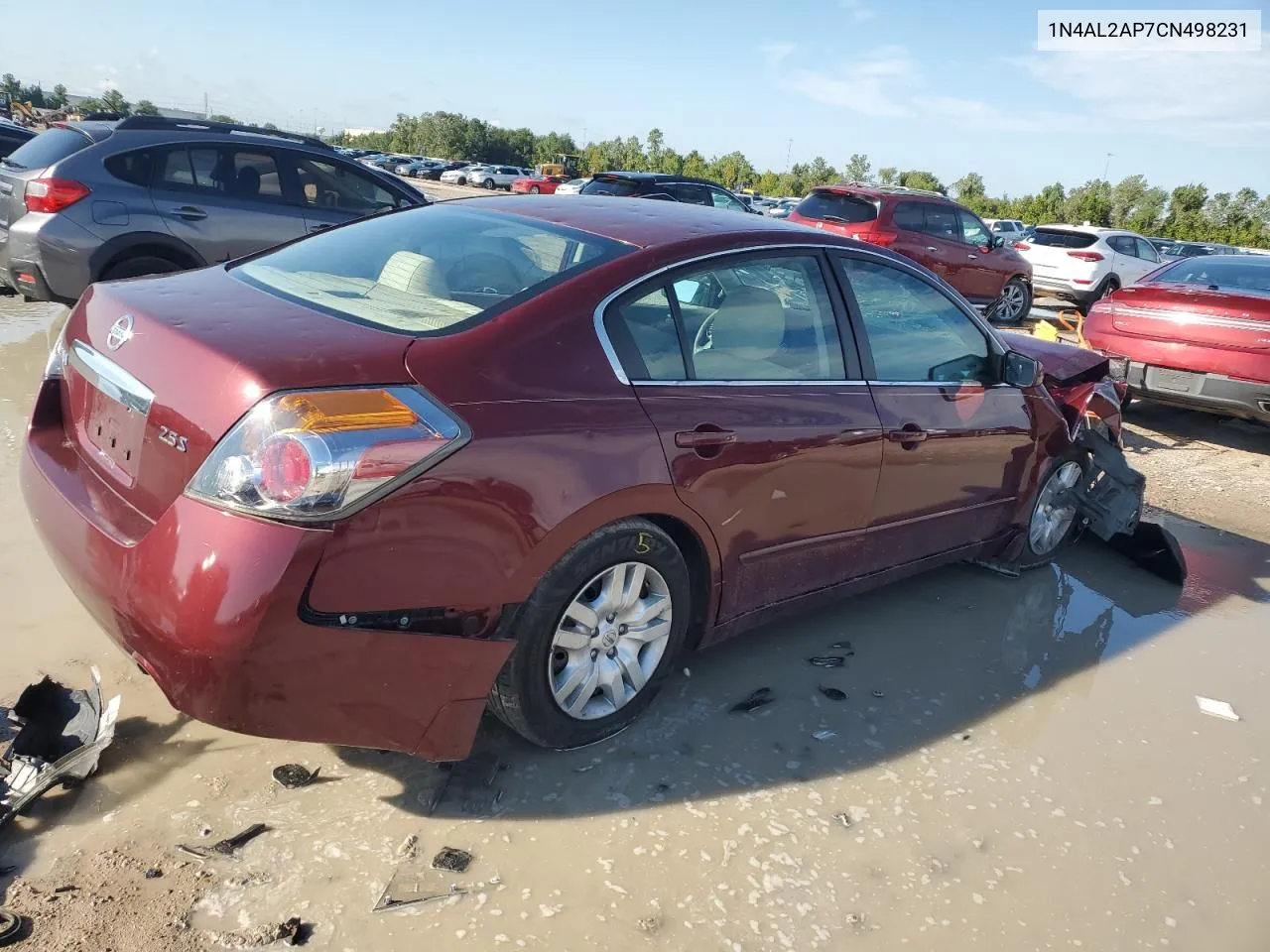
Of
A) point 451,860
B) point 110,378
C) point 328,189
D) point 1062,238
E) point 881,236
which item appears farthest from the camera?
point 1062,238

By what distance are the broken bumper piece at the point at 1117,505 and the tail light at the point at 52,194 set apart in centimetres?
661

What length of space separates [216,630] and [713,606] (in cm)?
159

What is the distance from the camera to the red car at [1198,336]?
23.5 ft

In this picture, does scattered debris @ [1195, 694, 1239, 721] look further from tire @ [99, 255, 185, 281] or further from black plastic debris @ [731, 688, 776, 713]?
tire @ [99, 255, 185, 281]

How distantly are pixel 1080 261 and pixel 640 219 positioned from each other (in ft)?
47.4

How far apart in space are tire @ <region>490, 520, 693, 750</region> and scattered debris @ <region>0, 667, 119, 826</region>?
1.13 metres

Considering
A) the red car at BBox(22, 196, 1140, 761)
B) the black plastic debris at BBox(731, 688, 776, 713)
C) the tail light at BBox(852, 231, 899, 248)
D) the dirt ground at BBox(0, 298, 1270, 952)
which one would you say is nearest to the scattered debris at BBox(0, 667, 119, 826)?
the dirt ground at BBox(0, 298, 1270, 952)

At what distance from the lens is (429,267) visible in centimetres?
313

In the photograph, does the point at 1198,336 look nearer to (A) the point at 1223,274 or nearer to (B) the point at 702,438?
(A) the point at 1223,274

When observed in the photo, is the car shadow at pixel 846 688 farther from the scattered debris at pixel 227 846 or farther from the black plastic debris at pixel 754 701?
the scattered debris at pixel 227 846

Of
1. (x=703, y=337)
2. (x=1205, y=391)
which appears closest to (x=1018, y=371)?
(x=703, y=337)

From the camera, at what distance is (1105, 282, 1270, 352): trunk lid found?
7199 mm

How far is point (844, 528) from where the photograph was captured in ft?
11.7

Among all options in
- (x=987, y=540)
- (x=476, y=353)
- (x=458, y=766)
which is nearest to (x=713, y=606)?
(x=458, y=766)
